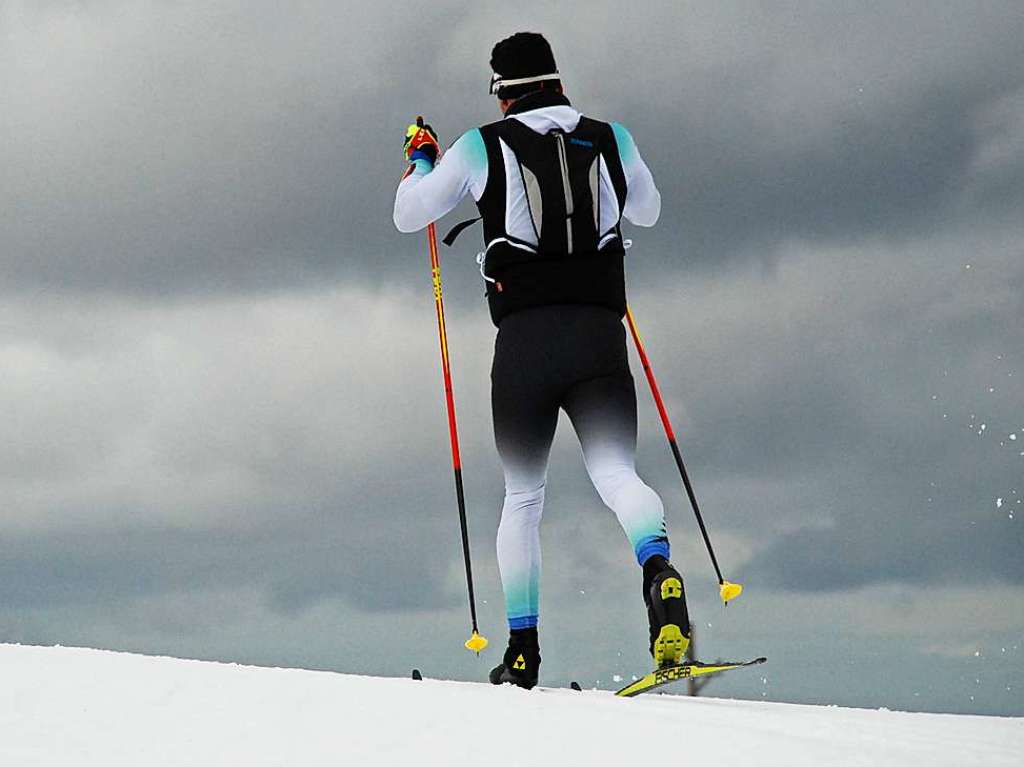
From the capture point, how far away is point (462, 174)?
533 centimetres

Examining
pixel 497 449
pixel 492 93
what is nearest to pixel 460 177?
pixel 492 93

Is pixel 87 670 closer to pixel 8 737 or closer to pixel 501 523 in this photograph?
pixel 8 737

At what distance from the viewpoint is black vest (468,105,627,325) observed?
524 cm

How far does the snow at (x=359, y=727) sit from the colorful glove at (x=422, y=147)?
2536 mm

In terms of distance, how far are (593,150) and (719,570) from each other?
2011 mm

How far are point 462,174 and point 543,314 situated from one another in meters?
0.71

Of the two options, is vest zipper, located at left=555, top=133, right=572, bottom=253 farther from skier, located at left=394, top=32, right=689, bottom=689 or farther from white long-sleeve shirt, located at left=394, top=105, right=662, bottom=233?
white long-sleeve shirt, located at left=394, top=105, right=662, bottom=233

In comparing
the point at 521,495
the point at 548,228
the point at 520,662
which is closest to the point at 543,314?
the point at 548,228

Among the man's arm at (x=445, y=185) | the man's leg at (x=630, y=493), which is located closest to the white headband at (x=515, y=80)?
the man's arm at (x=445, y=185)

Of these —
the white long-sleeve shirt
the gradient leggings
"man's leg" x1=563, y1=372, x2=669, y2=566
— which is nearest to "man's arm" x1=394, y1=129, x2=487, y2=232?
the white long-sleeve shirt

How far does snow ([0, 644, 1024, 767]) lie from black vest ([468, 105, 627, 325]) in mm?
1759

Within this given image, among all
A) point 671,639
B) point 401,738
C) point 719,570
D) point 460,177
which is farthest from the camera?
point 719,570

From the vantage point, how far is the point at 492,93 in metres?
5.66

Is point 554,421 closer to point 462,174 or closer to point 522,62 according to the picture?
point 462,174
